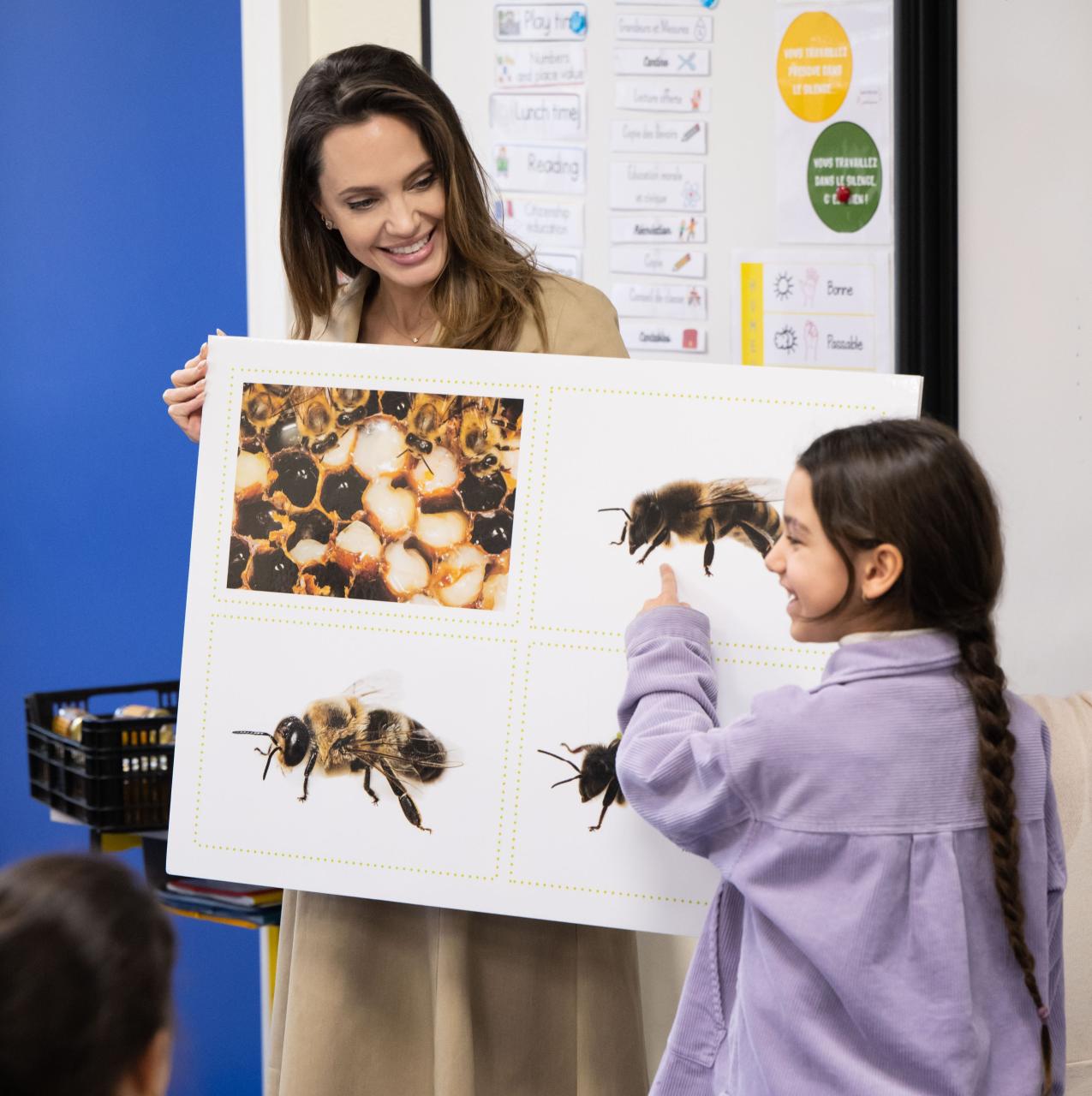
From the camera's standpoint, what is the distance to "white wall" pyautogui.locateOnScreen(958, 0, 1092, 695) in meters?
2.18

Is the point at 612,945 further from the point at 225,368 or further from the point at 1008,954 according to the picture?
the point at 225,368

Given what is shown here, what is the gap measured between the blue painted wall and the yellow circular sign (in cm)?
111

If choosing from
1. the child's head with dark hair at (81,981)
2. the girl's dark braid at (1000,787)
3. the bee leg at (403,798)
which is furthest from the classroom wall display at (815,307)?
the child's head with dark hair at (81,981)

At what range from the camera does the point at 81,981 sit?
2.64ft

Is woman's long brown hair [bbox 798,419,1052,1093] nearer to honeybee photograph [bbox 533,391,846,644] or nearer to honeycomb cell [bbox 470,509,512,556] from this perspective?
honeybee photograph [bbox 533,391,846,644]

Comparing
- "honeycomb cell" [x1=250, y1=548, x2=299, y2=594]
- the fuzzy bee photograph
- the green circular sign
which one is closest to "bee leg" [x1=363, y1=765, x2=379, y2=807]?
the fuzzy bee photograph

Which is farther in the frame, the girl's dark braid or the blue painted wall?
the blue painted wall

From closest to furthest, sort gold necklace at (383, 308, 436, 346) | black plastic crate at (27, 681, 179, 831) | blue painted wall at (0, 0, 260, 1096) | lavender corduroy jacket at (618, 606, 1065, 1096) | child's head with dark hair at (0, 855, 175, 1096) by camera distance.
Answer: child's head with dark hair at (0, 855, 175, 1096), lavender corduroy jacket at (618, 606, 1065, 1096), gold necklace at (383, 308, 436, 346), black plastic crate at (27, 681, 179, 831), blue painted wall at (0, 0, 260, 1096)

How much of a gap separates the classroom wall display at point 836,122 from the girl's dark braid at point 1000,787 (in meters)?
1.31

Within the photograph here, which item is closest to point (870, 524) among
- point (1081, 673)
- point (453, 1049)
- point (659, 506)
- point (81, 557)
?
point (659, 506)

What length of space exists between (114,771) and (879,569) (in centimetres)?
144

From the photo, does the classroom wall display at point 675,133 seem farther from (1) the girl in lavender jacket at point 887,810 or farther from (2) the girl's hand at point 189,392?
(1) the girl in lavender jacket at point 887,810

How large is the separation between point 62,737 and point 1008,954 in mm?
1594

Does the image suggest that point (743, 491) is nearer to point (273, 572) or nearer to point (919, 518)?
point (919, 518)
